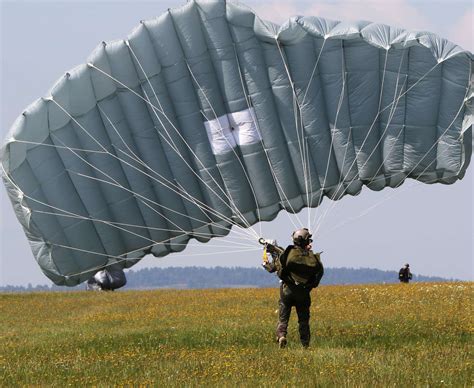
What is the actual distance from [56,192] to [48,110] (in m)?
2.12

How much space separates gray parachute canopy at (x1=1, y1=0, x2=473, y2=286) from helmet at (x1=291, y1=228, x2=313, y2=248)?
23.5ft

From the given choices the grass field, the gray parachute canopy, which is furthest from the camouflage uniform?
the gray parachute canopy

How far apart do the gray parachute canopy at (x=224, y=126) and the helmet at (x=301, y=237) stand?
23.5 feet

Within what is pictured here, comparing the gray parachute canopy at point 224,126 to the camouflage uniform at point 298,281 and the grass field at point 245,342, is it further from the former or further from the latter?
the camouflage uniform at point 298,281

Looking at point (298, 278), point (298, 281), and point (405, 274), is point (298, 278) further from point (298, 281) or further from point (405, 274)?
point (405, 274)

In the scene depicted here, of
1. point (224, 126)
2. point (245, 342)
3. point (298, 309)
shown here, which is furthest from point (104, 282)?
point (298, 309)

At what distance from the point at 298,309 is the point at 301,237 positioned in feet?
3.64

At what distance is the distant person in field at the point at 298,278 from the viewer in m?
13.8

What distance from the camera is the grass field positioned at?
10742 mm

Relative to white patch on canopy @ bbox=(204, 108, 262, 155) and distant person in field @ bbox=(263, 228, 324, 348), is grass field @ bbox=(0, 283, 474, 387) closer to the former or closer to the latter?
distant person in field @ bbox=(263, 228, 324, 348)

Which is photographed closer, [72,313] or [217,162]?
[217,162]

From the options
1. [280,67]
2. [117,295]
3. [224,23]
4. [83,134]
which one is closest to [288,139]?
[280,67]

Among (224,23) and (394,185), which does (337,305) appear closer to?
(394,185)

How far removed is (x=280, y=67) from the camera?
21406mm
